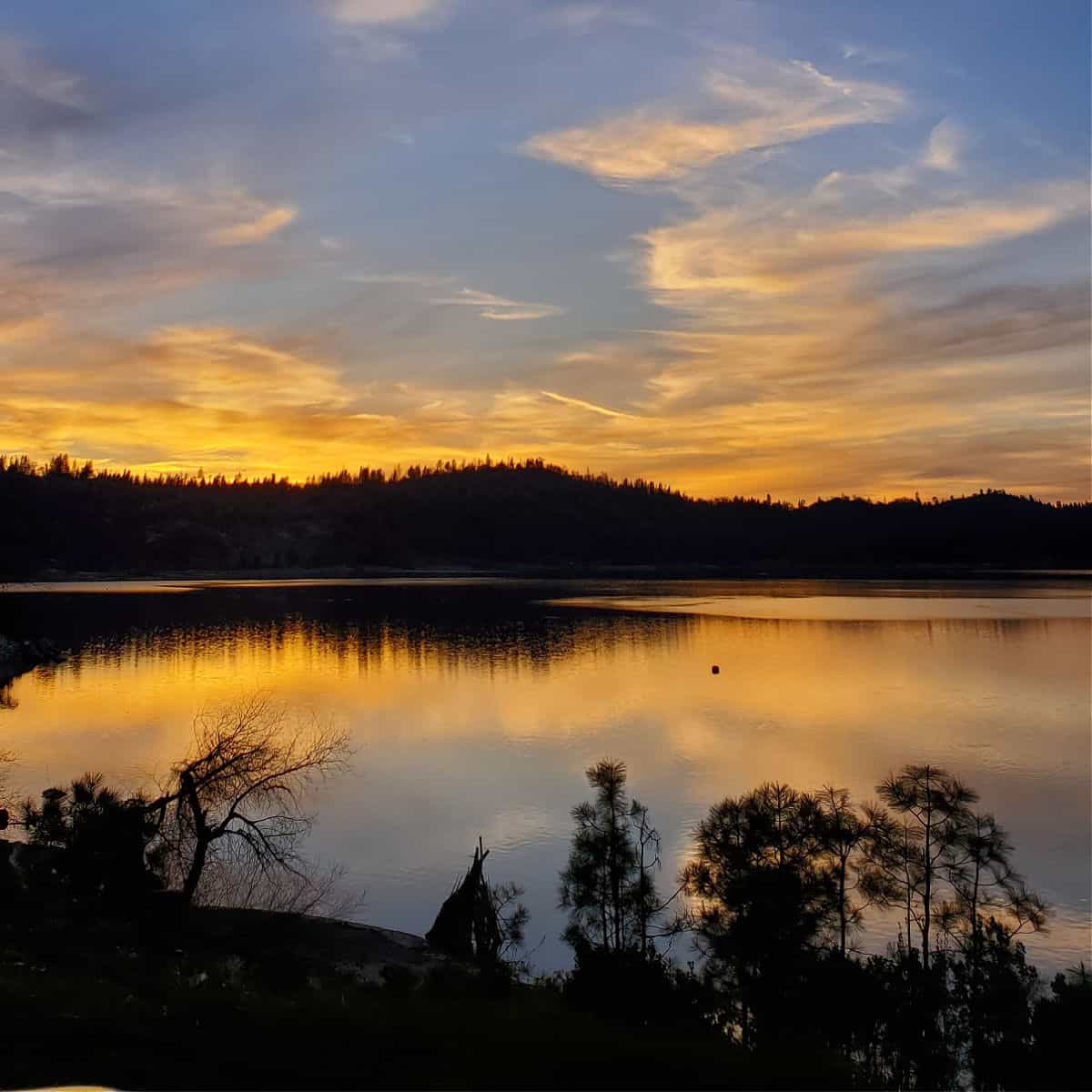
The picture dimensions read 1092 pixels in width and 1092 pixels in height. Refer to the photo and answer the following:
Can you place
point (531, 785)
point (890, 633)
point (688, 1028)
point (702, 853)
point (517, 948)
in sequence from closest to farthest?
point (688, 1028), point (702, 853), point (517, 948), point (531, 785), point (890, 633)

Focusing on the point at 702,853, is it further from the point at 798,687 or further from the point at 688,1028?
the point at 798,687

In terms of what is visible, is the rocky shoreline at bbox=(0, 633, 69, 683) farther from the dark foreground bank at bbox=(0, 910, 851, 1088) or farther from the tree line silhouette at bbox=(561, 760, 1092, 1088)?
the tree line silhouette at bbox=(561, 760, 1092, 1088)

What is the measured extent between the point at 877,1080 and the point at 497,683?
188 feet

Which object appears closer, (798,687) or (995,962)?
(995,962)

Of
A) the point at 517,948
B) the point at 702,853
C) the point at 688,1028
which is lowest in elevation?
the point at 517,948

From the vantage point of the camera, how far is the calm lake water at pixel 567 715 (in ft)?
108

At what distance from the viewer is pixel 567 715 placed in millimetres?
59219

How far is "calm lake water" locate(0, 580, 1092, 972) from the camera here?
1300 inches

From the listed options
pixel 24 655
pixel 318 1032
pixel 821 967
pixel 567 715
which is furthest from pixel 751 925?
pixel 24 655

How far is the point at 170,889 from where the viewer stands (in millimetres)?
26500

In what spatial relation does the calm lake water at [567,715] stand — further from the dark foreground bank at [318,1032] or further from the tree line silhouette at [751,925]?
the dark foreground bank at [318,1032]

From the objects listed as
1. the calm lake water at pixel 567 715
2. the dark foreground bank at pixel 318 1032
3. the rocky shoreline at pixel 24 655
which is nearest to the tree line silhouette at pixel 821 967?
the dark foreground bank at pixel 318 1032

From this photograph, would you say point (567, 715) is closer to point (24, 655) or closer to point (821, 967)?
point (821, 967)

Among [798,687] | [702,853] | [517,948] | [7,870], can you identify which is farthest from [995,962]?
[798,687]
